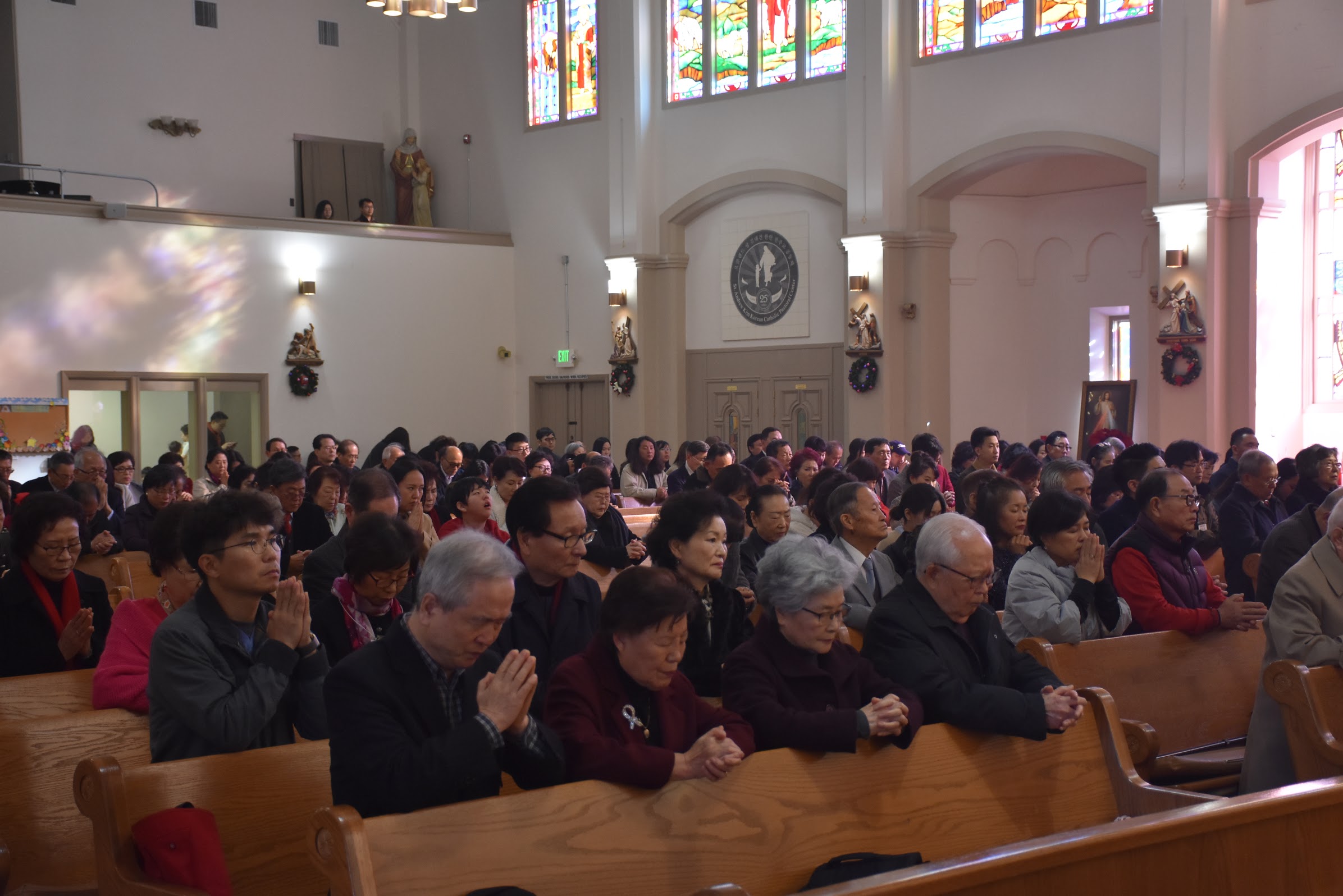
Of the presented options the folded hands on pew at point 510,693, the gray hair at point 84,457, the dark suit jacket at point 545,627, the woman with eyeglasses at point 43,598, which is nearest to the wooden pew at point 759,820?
the folded hands on pew at point 510,693

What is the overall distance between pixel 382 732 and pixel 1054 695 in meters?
1.83

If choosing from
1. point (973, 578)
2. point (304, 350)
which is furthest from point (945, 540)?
point (304, 350)

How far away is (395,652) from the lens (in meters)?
2.93

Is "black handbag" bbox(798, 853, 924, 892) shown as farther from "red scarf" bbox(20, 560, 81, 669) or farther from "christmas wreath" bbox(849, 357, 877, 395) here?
"christmas wreath" bbox(849, 357, 877, 395)

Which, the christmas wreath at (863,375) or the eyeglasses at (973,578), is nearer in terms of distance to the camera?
the eyeglasses at (973,578)

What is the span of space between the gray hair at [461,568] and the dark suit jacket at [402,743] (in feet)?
0.37

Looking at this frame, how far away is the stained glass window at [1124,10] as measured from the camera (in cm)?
1374

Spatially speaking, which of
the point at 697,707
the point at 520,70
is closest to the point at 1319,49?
the point at 520,70

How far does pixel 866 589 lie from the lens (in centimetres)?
544

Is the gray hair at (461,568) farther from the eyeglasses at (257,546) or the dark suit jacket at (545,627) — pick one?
the dark suit jacket at (545,627)

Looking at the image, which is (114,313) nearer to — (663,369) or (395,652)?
(663,369)

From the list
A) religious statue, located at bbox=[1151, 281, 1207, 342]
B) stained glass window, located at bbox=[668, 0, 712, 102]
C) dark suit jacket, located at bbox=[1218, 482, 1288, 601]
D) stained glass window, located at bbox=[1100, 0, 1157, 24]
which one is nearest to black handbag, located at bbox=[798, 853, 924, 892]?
dark suit jacket, located at bbox=[1218, 482, 1288, 601]

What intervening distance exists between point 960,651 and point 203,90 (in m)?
16.9

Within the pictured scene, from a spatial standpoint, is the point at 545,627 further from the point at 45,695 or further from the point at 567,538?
the point at 45,695
